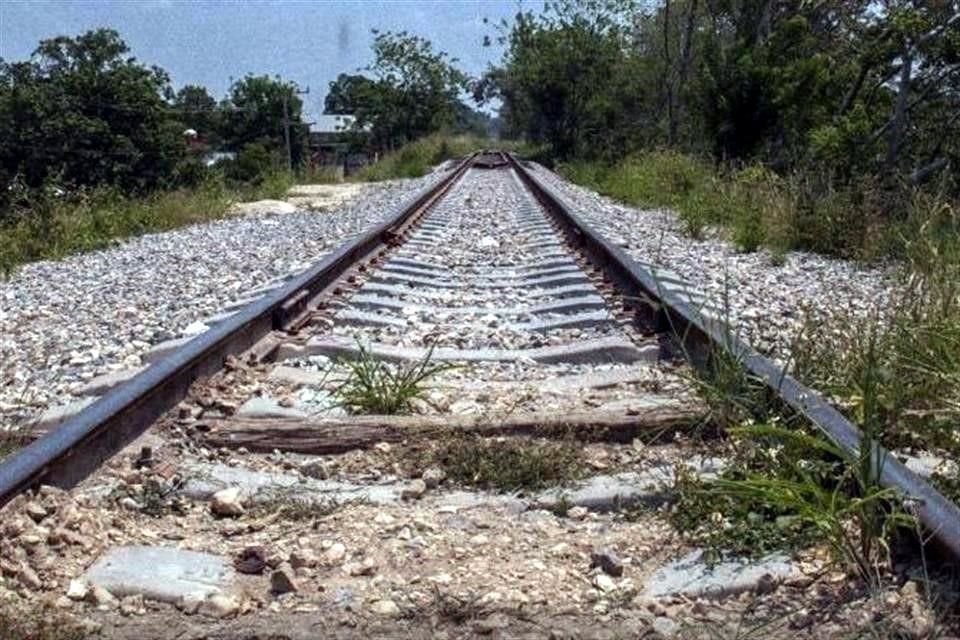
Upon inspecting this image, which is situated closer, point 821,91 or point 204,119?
point 821,91

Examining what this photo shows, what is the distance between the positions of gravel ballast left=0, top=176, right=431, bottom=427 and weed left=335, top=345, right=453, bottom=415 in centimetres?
109

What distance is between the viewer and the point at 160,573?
2.67m

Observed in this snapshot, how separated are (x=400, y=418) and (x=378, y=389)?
287 mm

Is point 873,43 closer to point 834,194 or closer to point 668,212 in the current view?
point 668,212

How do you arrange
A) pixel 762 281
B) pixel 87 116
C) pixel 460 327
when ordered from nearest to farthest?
1. pixel 460 327
2. pixel 762 281
3. pixel 87 116

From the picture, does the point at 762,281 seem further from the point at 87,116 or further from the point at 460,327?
the point at 87,116

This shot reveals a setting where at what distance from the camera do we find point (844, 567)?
2.51 m

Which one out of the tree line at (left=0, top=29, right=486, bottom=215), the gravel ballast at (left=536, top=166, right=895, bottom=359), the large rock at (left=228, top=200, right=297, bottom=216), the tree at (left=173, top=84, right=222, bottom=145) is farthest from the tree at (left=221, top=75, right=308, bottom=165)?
the gravel ballast at (left=536, top=166, right=895, bottom=359)

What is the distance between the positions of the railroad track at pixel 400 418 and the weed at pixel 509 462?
22 mm

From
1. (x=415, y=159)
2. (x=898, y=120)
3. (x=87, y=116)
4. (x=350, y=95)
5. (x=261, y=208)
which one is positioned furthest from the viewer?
(x=350, y=95)

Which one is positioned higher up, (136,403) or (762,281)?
(136,403)

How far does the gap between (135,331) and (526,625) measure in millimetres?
3642

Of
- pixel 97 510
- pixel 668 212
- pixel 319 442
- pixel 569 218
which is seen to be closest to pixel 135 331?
pixel 319 442

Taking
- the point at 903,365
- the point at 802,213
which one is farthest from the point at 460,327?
the point at 802,213
